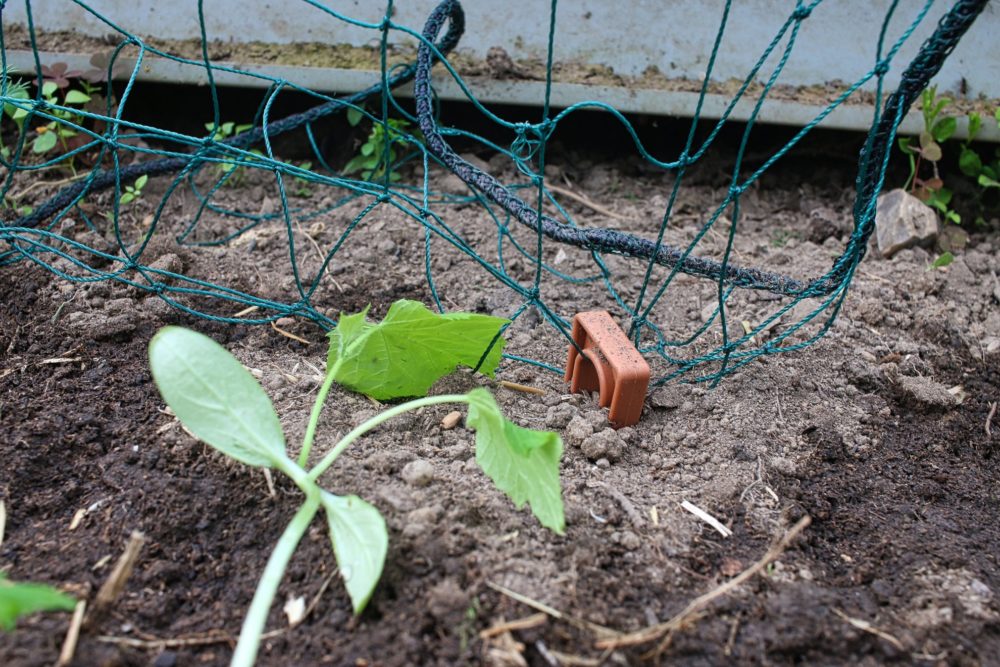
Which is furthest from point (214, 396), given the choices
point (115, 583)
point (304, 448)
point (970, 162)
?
point (970, 162)

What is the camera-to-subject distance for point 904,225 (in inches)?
87.1

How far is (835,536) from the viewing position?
1337mm

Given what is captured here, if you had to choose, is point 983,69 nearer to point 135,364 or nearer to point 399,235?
point 399,235

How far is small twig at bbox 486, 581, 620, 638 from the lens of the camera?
42.4 inches

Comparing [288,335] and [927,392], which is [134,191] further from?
[927,392]

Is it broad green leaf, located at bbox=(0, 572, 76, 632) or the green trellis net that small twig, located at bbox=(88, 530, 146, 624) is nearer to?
broad green leaf, located at bbox=(0, 572, 76, 632)

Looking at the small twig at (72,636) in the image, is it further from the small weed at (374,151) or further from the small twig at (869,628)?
the small weed at (374,151)

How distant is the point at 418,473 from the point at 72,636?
19.7 inches

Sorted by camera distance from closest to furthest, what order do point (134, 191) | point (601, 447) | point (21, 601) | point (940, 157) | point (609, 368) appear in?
point (21, 601) < point (601, 447) < point (609, 368) < point (134, 191) < point (940, 157)

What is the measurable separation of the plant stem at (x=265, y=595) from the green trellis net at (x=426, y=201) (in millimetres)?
660

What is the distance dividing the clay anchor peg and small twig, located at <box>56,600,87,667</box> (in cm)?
89

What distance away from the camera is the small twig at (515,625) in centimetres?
106

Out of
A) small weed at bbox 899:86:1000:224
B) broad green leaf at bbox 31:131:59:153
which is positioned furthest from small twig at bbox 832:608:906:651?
broad green leaf at bbox 31:131:59:153

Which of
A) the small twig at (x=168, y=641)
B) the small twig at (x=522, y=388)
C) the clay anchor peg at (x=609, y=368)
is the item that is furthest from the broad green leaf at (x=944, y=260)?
the small twig at (x=168, y=641)
